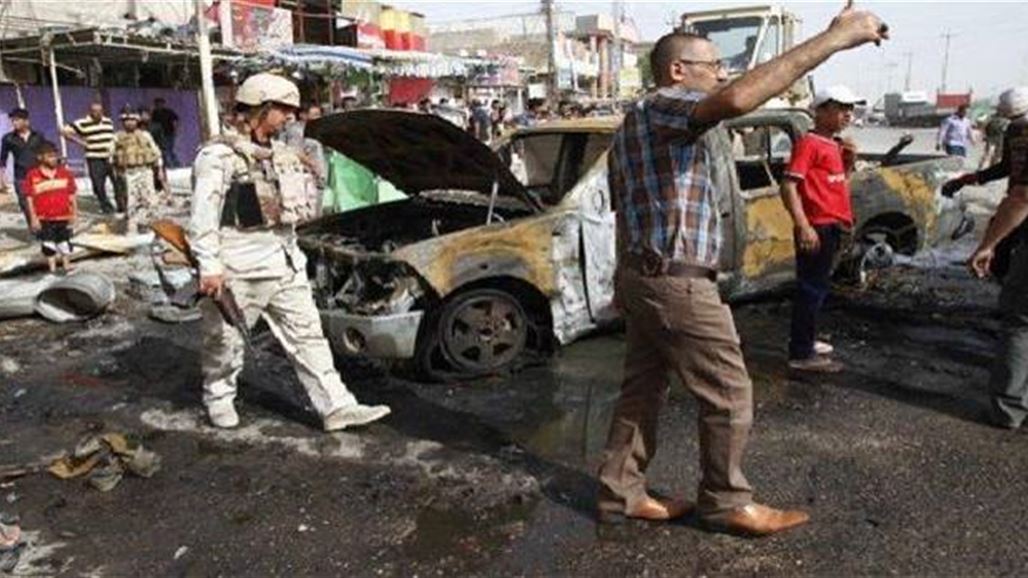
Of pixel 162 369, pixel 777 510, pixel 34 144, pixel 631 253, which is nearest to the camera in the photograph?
pixel 631 253

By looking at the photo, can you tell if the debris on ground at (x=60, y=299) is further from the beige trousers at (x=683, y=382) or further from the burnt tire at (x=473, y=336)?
the beige trousers at (x=683, y=382)

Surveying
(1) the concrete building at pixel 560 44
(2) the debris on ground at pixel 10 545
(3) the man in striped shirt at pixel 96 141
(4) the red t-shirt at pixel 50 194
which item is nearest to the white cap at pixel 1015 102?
(2) the debris on ground at pixel 10 545

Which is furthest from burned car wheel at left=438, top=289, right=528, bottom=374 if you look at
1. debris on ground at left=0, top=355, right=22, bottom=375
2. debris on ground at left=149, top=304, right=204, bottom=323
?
debris on ground at left=0, top=355, right=22, bottom=375

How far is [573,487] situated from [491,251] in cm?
166

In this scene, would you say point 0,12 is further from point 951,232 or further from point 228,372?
point 951,232

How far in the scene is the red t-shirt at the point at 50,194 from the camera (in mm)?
8617

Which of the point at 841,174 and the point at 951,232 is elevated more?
the point at 841,174

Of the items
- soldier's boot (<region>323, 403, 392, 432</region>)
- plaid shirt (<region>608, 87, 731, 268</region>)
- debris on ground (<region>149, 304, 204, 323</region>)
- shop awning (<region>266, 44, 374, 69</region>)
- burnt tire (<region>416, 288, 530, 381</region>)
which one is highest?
shop awning (<region>266, 44, 374, 69</region>)

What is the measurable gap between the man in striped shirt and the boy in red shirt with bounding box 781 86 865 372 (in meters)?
9.98

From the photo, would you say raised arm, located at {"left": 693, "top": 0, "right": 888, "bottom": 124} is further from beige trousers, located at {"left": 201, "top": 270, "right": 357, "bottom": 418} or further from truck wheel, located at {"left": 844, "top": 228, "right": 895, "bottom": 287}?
truck wheel, located at {"left": 844, "top": 228, "right": 895, "bottom": 287}

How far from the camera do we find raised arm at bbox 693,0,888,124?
2453 millimetres

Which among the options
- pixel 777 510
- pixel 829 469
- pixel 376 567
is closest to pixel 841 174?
pixel 829 469

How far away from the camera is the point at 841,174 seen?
489 cm

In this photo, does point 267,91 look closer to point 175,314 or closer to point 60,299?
point 175,314
